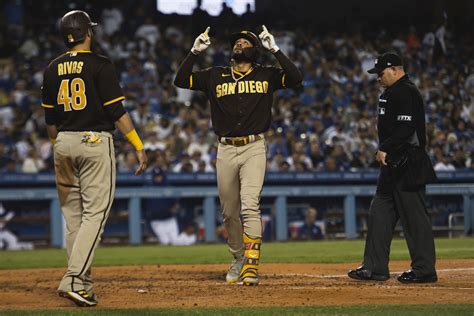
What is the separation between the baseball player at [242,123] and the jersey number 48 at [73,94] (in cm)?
154

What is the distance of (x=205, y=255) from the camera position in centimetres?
1073

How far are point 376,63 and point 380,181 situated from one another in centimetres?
97

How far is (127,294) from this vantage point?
6.12m

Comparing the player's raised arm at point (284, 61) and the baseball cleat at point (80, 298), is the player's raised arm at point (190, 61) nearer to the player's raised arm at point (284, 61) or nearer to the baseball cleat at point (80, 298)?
the player's raised arm at point (284, 61)

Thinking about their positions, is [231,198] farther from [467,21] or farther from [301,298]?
[467,21]

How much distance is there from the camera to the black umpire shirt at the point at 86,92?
544 centimetres

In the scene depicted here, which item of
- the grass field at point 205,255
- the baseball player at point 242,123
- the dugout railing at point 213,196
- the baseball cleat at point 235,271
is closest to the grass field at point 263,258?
the grass field at point 205,255

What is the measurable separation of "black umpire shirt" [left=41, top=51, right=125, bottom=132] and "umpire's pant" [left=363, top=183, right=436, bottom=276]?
8.11 ft

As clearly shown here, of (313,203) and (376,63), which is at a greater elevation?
(376,63)

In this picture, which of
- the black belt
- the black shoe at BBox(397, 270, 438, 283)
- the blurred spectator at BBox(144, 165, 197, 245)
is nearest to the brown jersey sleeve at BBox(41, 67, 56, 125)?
the black belt

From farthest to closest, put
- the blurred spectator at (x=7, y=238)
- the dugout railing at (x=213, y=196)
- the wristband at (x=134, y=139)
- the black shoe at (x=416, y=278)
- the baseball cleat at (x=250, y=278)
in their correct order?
the dugout railing at (x=213, y=196) < the blurred spectator at (x=7, y=238) < the black shoe at (x=416, y=278) < the baseball cleat at (x=250, y=278) < the wristband at (x=134, y=139)

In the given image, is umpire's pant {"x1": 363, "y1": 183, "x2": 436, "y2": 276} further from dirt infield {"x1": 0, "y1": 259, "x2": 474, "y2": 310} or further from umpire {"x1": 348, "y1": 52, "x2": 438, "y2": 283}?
dirt infield {"x1": 0, "y1": 259, "x2": 474, "y2": 310}

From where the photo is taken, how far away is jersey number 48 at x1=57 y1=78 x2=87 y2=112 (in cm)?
545

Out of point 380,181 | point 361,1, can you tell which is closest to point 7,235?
point 380,181
